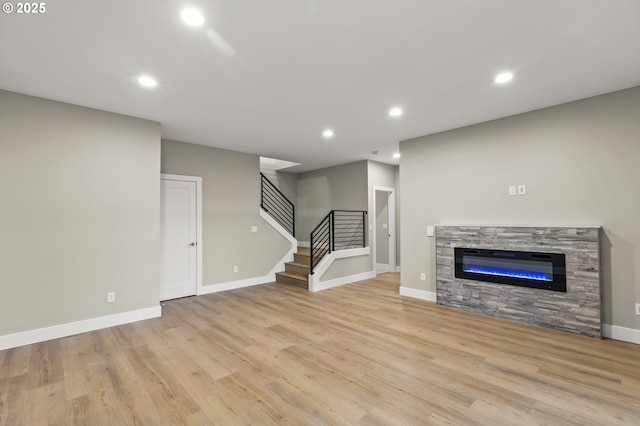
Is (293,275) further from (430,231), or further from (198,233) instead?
(430,231)

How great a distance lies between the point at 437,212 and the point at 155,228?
444 cm

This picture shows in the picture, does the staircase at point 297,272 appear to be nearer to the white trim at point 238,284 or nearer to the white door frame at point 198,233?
the white trim at point 238,284

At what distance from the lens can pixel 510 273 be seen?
403cm

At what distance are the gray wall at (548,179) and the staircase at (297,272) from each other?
2093 mm

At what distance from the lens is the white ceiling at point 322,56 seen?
2084mm

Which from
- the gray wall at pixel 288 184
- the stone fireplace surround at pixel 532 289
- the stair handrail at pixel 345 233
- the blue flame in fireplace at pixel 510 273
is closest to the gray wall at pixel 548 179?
the stone fireplace surround at pixel 532 289

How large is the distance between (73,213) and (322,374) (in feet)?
11.7

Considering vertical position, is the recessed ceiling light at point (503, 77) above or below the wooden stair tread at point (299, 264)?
above

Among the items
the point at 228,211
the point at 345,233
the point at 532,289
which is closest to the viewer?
the point at 532,289

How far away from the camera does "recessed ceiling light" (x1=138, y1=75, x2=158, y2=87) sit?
9.91ft

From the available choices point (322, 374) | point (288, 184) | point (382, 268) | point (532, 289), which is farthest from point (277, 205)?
point (532, 289)

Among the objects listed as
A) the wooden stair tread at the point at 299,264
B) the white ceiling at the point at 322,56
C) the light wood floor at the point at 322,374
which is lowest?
the light wood floor at the point at 322,374

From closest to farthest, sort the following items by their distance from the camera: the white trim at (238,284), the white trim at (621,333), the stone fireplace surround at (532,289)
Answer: the white trim at (621,333) → the stone fireplace surround at (532,289) → the white trim at (238,284)

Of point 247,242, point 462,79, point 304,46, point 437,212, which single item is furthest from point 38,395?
point 437,212
